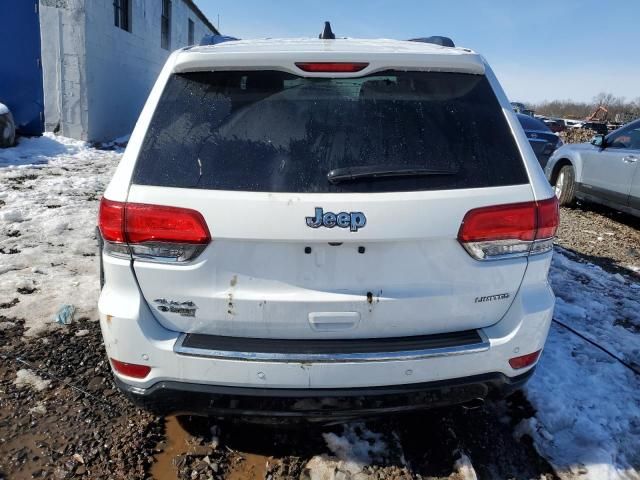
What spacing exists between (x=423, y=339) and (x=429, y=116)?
91cm

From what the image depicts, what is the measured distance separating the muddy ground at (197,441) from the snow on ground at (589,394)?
4.5 inches

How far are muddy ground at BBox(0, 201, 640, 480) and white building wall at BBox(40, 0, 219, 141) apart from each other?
1006 centimetres

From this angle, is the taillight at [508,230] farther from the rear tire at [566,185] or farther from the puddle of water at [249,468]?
the rear tire at [566,185]

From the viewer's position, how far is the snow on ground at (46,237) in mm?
3699

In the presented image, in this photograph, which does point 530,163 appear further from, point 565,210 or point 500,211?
point 565,210

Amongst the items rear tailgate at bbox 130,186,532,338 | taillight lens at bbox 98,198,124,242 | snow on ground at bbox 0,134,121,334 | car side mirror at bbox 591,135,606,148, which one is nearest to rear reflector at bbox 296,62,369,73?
rear tailgate at bbox 130,186,532,338

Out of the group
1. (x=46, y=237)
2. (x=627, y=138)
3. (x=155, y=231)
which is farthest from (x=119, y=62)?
(x=155, y=231)

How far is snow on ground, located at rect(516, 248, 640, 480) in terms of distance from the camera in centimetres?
236

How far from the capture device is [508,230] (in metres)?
1.92

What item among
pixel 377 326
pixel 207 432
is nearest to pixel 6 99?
pixel 207 432

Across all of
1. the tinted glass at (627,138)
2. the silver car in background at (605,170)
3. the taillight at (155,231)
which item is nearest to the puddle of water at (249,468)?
the taillight at (155,231)

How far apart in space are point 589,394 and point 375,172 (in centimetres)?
201

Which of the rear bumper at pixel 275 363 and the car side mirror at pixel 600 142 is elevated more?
the car side mirror at pixel 600 142

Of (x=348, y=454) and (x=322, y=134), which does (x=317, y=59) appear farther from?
(x=348, y=454)
